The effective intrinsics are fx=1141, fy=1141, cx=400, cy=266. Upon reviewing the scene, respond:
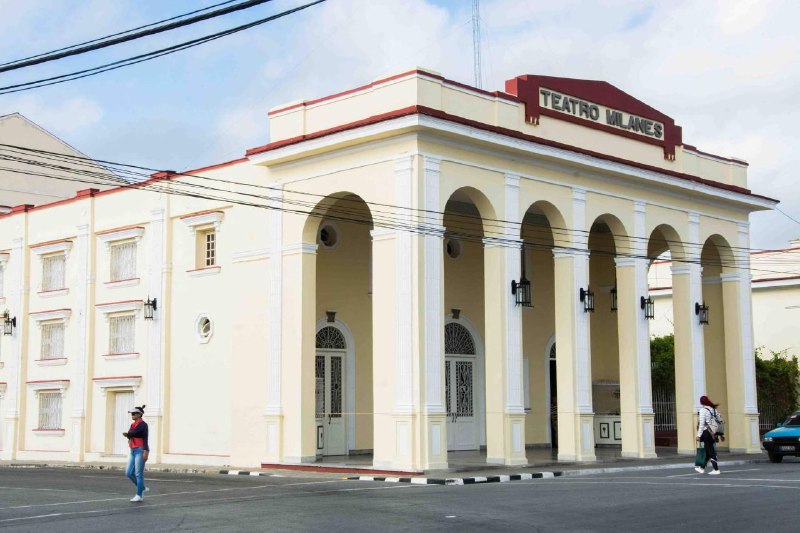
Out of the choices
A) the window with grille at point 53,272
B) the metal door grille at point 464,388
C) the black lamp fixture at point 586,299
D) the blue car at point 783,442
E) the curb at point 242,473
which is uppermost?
the window with grille at point 53,272

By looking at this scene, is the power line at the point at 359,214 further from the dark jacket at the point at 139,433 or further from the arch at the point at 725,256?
the dark jacket at the point at 139,433

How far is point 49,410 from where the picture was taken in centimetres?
3142

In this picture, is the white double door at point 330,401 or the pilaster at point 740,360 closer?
the white double door at point 330,401

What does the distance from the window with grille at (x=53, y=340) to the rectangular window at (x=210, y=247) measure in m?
6.21

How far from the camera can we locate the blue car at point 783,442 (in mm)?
25777

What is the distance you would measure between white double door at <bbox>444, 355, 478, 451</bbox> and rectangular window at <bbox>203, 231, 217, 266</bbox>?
6223mm

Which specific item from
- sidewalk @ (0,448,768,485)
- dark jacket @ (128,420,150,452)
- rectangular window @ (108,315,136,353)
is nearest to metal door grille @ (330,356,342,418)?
sidewalk @ (0,448,768,485)

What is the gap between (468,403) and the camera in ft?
95.2

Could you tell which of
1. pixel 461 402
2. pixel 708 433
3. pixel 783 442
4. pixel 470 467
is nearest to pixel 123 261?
pixel 461 402

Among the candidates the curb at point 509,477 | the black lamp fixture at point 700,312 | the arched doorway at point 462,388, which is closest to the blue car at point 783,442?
the curb at point 509,477

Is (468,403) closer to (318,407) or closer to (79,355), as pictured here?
(318,407)

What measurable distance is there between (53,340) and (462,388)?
11568 mm

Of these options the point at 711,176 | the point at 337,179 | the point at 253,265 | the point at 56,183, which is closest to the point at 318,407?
the point at 253,265

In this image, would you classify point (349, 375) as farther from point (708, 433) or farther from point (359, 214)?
point (708, 433)
